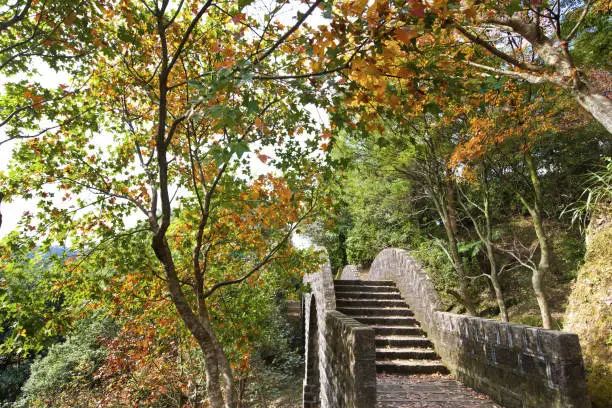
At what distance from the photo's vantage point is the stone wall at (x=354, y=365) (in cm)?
353

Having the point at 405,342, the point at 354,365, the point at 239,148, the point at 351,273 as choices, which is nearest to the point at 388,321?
the point at 405,342

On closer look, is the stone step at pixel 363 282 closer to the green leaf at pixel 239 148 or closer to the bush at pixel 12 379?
the green leaf at pixel 239 148

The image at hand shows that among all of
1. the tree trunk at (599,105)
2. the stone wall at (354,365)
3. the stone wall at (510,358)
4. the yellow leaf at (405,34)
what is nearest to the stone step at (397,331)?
the stone wall at (510,358)

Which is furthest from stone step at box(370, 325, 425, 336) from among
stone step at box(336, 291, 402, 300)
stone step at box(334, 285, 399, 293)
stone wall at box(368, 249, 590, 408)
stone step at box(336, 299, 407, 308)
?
stone step at box(334, 285, 399, 293)

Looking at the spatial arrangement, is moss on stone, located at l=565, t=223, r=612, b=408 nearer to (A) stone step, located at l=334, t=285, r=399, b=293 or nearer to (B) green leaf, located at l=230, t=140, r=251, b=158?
(A) stone step, located at l=334, t=285, r=399, b=293

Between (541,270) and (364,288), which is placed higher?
(541,270)

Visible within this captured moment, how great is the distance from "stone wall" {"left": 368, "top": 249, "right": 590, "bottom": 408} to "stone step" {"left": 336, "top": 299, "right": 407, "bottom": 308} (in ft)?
4.30

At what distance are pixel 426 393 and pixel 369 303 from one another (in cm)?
325

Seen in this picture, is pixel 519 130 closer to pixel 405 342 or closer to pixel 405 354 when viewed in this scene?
pixel 405 342

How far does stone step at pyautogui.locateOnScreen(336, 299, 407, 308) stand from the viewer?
7867 mm

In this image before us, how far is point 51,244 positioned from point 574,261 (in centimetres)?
1203

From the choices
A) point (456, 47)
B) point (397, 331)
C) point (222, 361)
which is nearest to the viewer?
point (222, 361)

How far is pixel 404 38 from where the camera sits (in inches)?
93.4

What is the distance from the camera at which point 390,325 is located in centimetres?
716
